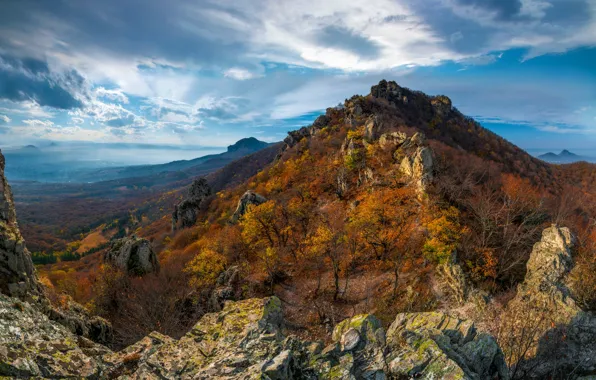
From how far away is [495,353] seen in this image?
11.9m

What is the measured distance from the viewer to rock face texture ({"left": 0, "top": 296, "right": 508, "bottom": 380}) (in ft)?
25.5

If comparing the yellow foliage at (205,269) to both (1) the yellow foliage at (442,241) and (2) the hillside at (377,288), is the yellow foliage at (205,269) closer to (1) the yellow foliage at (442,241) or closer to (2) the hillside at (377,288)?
(2) the hillside at (377,288)

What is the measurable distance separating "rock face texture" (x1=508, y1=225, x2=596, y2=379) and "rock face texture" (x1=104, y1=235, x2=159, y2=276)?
147 ft

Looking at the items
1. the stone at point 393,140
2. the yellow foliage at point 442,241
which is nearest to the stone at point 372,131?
the stone at point 393,140

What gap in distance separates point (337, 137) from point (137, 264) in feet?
213

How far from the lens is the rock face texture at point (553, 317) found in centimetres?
1571

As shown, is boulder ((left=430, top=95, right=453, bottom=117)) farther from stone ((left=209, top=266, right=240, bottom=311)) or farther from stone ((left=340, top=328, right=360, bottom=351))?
stone ((left=340, top=328, right=360, bottom=351))

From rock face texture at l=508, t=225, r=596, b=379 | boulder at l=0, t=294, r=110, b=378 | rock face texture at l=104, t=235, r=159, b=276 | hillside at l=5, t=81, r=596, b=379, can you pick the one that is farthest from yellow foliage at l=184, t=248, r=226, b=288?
rock face texture at l=508, t=225, r=596, b=379

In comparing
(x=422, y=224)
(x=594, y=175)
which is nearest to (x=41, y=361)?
(x=422, y=224)

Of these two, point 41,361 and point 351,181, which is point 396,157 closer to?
point 351,181

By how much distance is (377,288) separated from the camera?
32.3m

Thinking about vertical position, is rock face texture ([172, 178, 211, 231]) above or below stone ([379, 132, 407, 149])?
below

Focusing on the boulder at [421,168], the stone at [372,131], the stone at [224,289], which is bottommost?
the stone at [224,289]

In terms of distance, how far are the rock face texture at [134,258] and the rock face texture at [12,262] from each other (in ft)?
87.3
